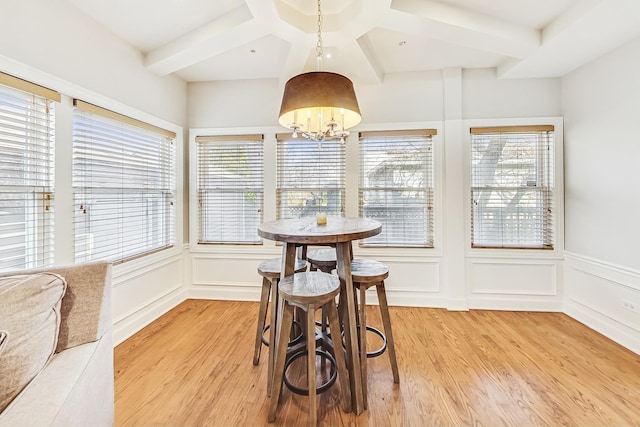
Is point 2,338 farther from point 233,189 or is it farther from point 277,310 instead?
point 233,189

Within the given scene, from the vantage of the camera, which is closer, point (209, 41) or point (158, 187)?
point (209, 41)

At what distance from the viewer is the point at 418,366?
2.03m

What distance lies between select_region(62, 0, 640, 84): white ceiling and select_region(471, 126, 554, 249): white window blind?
706mm

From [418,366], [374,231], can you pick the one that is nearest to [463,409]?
[418,366]

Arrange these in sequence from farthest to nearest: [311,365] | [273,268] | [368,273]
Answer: [273,268] < [368,273] < [311,365]

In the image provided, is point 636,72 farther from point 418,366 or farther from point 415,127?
point 418,366

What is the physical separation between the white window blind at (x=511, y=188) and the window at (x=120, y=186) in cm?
346

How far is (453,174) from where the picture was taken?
9.96 feet

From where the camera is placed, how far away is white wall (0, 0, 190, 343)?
5.65 feet

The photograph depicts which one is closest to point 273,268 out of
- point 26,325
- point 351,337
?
point 351,337

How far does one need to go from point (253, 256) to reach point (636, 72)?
12.9 ft

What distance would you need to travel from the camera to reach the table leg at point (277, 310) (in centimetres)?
165

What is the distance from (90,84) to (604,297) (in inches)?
188

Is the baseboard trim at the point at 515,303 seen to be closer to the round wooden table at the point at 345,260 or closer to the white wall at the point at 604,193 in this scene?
the white wall at the point at 604,193
